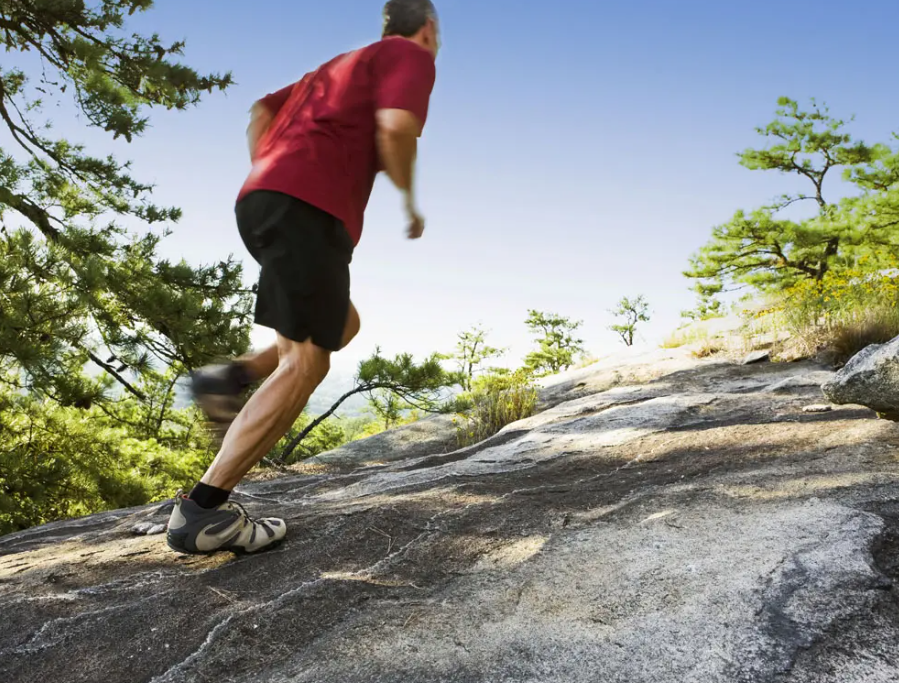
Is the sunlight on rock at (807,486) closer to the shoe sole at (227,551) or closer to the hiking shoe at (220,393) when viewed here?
the shoe sole at (227,551)

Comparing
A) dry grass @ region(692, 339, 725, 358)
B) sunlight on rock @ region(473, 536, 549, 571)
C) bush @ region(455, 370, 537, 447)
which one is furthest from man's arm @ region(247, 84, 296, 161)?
dry grass @ region(692, 339, 725, 358)

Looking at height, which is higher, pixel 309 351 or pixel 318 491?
pixel 309 351

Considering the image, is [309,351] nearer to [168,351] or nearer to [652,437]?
[652,437]

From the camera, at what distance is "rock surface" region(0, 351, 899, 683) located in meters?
1.17

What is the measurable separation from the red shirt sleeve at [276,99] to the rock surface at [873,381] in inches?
89.3

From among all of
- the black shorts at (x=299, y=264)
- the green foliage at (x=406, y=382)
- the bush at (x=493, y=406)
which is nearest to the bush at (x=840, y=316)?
the bush at (x=493, y=406)

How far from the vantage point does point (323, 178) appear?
175cm

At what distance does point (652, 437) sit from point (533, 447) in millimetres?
595

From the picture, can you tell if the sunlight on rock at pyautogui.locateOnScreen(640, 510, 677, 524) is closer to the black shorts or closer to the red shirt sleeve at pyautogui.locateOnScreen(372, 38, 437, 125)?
the black shorts

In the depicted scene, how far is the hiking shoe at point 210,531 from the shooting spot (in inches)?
68.4

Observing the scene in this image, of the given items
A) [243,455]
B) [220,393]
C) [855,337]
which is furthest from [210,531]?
[855,337]

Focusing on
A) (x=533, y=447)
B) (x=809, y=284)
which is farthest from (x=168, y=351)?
(x=809, y=284)

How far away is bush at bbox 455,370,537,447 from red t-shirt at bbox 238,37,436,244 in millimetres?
3442

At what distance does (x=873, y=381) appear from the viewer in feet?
7.62
